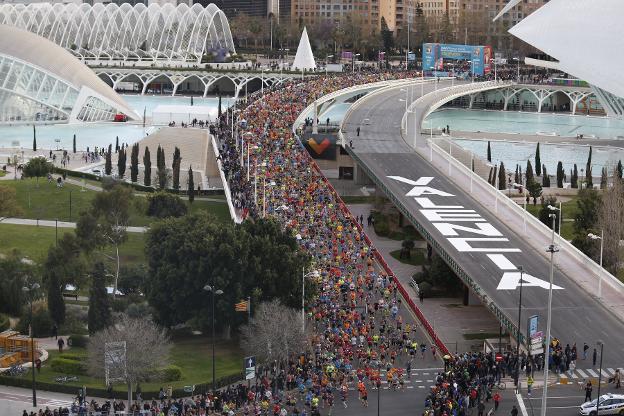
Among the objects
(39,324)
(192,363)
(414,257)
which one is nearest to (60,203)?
(414,257)

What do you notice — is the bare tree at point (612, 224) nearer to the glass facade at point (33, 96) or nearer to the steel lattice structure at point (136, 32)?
the glass facade at point (33, 96)

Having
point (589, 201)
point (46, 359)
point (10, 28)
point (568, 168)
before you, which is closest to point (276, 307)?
point (46, 359)

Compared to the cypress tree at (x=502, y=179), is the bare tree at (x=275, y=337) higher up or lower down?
lower down

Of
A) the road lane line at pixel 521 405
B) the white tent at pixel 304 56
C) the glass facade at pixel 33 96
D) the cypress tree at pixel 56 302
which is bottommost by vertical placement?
the road lane line at pixel 521 405

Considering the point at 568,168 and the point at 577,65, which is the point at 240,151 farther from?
the point at 568,168

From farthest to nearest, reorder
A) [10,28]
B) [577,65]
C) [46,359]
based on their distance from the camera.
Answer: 1. [10,28]
2. [577,65]
3. [46,359]

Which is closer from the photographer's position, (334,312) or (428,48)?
(334,312)

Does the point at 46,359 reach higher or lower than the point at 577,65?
lower

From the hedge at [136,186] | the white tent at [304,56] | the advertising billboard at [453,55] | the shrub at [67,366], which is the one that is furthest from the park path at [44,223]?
the advertising billboard at [453,55]
